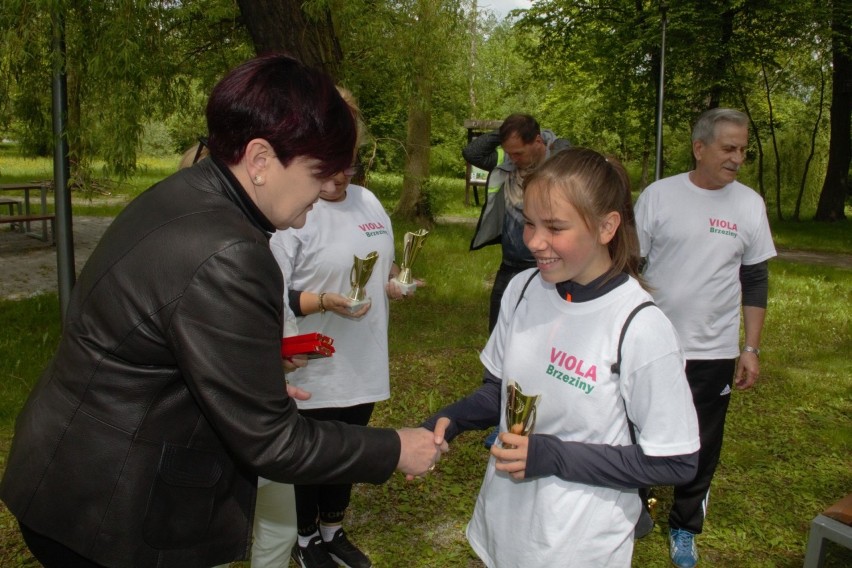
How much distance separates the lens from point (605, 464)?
1.96 metres

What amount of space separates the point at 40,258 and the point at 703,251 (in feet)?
33.9

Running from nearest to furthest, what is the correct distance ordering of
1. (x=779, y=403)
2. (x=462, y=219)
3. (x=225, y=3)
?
1. (x=779, y=403)
2. (x=225, y=3)
3. (x=462, y=219)

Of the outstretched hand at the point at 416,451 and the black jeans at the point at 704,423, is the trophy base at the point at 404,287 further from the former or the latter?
the outstretched hand at the point at 416,451

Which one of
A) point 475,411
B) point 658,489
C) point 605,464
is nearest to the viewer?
point 605,464

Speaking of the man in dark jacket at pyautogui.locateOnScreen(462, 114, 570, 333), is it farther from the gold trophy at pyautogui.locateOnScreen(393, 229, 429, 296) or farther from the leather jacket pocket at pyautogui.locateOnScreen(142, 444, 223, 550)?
the leather jacket pocket at pyautogui.locateOnScreen(142, 444, 223, 550)

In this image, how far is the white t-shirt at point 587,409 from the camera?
194 cm

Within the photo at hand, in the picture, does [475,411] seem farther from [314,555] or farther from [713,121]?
[713,121]

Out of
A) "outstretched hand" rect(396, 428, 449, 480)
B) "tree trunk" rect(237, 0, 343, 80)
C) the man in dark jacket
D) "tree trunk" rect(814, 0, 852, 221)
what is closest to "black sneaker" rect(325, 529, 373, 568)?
"outstretched hand" rect(396, 428, 449, 480)

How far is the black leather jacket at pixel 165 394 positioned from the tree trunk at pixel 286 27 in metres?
4.49

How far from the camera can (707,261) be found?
3553 millimetres

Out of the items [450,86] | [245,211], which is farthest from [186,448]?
[450,86]

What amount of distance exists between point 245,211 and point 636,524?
4.58 feet

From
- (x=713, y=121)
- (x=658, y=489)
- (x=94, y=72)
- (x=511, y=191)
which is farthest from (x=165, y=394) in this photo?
(x=94, y=72)

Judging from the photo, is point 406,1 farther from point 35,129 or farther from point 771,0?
point 771,0
